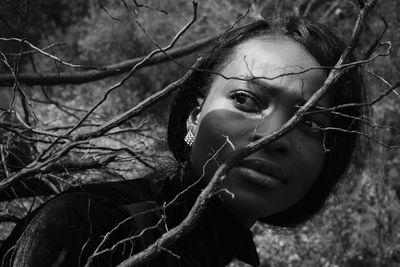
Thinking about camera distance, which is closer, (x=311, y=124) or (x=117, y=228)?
(x=117, y=228)

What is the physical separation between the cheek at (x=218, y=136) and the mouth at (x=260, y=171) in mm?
37

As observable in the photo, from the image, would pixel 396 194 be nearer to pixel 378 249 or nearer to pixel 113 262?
pixel 378 249

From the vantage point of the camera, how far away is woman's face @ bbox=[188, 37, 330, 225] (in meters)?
1.31

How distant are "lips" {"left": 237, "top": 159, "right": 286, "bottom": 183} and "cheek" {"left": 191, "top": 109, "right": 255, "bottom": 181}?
4 centimetres

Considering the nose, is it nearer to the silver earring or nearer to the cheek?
the cheek

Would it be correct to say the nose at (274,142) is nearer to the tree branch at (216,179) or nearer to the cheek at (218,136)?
the cheek at (218,136)

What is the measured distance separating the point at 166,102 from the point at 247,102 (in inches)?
24.7

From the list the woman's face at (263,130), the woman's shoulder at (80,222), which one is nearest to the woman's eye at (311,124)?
the woman's face at (263,130)

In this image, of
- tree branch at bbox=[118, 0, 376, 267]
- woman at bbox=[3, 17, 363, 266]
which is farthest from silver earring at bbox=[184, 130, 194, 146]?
tree branch at bbox=[118, 0, 376, 267]

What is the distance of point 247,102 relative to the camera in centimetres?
135

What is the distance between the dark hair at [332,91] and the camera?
1.51 m

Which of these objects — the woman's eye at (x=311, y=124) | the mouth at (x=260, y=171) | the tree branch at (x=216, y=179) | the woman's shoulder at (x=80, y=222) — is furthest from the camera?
the woman's eye at (x=311, y=124)

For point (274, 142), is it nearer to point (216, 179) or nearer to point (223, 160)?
point (223, 160)

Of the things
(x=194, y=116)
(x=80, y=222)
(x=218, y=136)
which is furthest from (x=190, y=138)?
(x=80, y=222)
